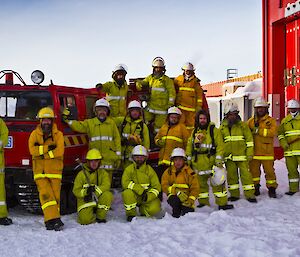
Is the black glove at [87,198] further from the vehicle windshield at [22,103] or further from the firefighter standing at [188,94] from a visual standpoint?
the firefighter standing at [188,94]

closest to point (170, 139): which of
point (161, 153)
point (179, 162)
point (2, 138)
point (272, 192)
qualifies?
point (161, 153)

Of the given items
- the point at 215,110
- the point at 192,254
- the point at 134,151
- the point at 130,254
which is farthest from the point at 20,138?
the point at 215,110

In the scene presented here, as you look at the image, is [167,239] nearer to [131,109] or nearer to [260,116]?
[131,109]

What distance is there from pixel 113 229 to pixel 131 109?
96.4 inches

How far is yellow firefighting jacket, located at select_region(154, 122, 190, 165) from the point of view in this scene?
8.45 m

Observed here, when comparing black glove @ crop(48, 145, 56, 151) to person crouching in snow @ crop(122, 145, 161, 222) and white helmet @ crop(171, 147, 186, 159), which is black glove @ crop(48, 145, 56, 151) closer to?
person crouching in snow @ crop(122, 145, 161, 222)

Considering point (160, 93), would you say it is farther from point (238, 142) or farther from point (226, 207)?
point (226, 207)

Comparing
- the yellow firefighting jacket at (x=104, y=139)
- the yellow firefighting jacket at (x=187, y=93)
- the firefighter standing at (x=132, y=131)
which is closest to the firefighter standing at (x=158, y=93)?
the yellow firefighting jacket at (x=187, y=93)

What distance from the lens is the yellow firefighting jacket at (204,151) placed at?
7.98 m

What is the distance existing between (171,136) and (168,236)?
2842mm

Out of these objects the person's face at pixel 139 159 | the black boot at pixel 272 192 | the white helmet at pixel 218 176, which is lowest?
the black boot at pixel 272 192

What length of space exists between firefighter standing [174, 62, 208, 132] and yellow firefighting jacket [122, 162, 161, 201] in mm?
2270

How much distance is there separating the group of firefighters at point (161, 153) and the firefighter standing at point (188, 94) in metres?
0.02

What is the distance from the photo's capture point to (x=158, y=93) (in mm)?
9367
